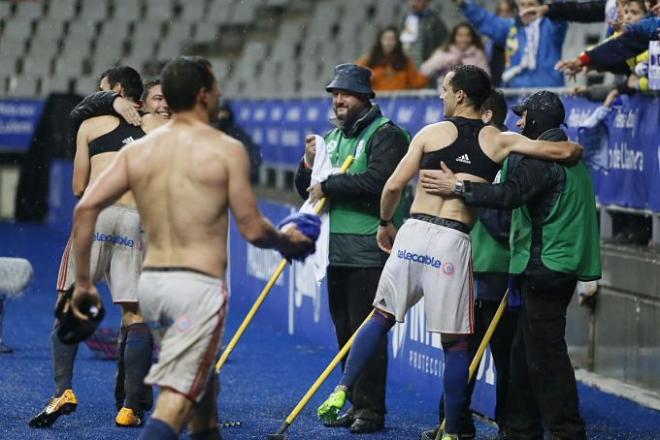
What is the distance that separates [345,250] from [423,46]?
24.1 ft

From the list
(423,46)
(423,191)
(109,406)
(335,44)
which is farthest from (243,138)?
(423,191)

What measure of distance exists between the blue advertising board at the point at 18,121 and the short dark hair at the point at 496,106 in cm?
1476

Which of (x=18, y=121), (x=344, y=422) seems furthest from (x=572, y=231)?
(x=18, y=121)

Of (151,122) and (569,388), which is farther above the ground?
(151,122)

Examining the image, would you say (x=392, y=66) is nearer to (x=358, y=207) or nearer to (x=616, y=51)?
(x=616, y=51)

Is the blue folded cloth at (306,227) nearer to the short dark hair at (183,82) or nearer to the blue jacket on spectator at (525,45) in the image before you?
the short dark hair at (183,82)

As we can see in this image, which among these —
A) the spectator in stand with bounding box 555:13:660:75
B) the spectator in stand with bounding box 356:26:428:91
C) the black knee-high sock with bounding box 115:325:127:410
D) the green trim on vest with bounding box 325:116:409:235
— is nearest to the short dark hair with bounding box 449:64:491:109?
the green trim on vest with bounding box 325:116:409:235

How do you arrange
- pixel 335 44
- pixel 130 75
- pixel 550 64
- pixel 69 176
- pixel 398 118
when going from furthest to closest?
pixel 335 44, pixel 69 176, pixel 398 118, pixel 550 64, pixel 130 75

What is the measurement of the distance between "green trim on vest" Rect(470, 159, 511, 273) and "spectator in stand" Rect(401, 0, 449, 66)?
25.5 ft

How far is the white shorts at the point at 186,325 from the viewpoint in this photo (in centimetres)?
559

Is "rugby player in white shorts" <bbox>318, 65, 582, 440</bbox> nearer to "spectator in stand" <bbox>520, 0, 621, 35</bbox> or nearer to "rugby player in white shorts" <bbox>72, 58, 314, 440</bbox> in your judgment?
"rugby player in white shorts" <bbox>72, 58, 314, 440</bbox>

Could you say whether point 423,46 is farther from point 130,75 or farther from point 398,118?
point 130,75

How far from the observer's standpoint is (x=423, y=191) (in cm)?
734

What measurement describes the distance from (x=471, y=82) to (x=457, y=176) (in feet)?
1.59
